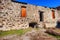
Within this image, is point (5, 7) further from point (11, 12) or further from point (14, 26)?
point (14, 26)

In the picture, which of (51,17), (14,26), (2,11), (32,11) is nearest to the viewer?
(2,11)

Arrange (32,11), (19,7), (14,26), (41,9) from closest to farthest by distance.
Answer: (14,26)
(19,7)
(32,11)
(41,9)

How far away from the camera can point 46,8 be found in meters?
25.5

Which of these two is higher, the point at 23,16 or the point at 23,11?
the point at 23,11

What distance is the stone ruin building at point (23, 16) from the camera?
18094mm

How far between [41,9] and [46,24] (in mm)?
3365

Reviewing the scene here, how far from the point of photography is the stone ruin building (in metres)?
18.1

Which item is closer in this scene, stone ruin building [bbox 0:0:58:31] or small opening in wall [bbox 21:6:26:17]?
stone ruin building [bbox 0:0:58:31]

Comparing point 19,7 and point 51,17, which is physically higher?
point 19,7

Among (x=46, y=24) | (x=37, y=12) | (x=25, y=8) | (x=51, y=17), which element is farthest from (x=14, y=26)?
(x=51, y=17)

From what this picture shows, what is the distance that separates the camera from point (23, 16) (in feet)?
68.4

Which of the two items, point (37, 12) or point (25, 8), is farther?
point (37, 12)

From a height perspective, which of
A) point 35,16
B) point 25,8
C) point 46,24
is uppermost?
point 25,8

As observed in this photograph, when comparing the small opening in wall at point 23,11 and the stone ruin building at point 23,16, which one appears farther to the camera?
the small opening in wall at point 23,11
